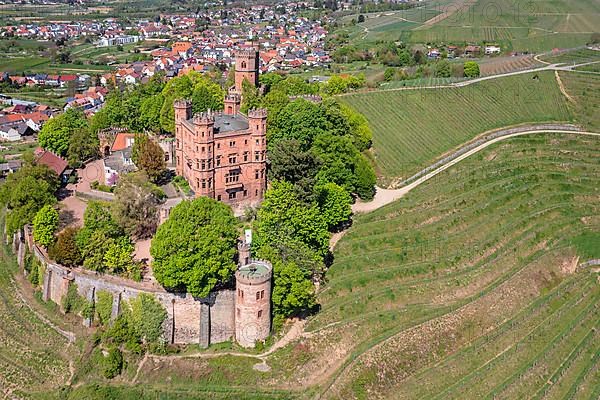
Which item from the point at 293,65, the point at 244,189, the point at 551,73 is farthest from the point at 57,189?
the point at 293,65

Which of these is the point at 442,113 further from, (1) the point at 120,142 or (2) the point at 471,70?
(1) the point at 120,142

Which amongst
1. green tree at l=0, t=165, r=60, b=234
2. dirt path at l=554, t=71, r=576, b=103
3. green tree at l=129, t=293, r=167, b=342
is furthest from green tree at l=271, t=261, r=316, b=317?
dirt path at l=554, t=71, r=576, b=103

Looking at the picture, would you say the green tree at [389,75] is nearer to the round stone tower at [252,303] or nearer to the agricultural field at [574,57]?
the agricultural field at [574,57]

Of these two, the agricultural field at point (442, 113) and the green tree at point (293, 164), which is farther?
the agricultural field at point (442, 113)

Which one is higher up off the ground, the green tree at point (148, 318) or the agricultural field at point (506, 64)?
the agricultural field at point (506, 64)

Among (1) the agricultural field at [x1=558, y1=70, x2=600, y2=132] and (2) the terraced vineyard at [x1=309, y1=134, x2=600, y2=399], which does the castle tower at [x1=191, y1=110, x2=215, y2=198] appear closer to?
(2) the terraced vineyard at [x1=309, y1=134, x2=600, y2=399]

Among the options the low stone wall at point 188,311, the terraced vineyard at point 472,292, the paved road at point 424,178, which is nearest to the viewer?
the low stone wall at point 188,311

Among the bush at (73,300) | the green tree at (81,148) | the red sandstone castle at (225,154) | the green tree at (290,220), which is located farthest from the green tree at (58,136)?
the green tree at (290,220)

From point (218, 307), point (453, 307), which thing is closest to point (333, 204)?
point (453, 307)
